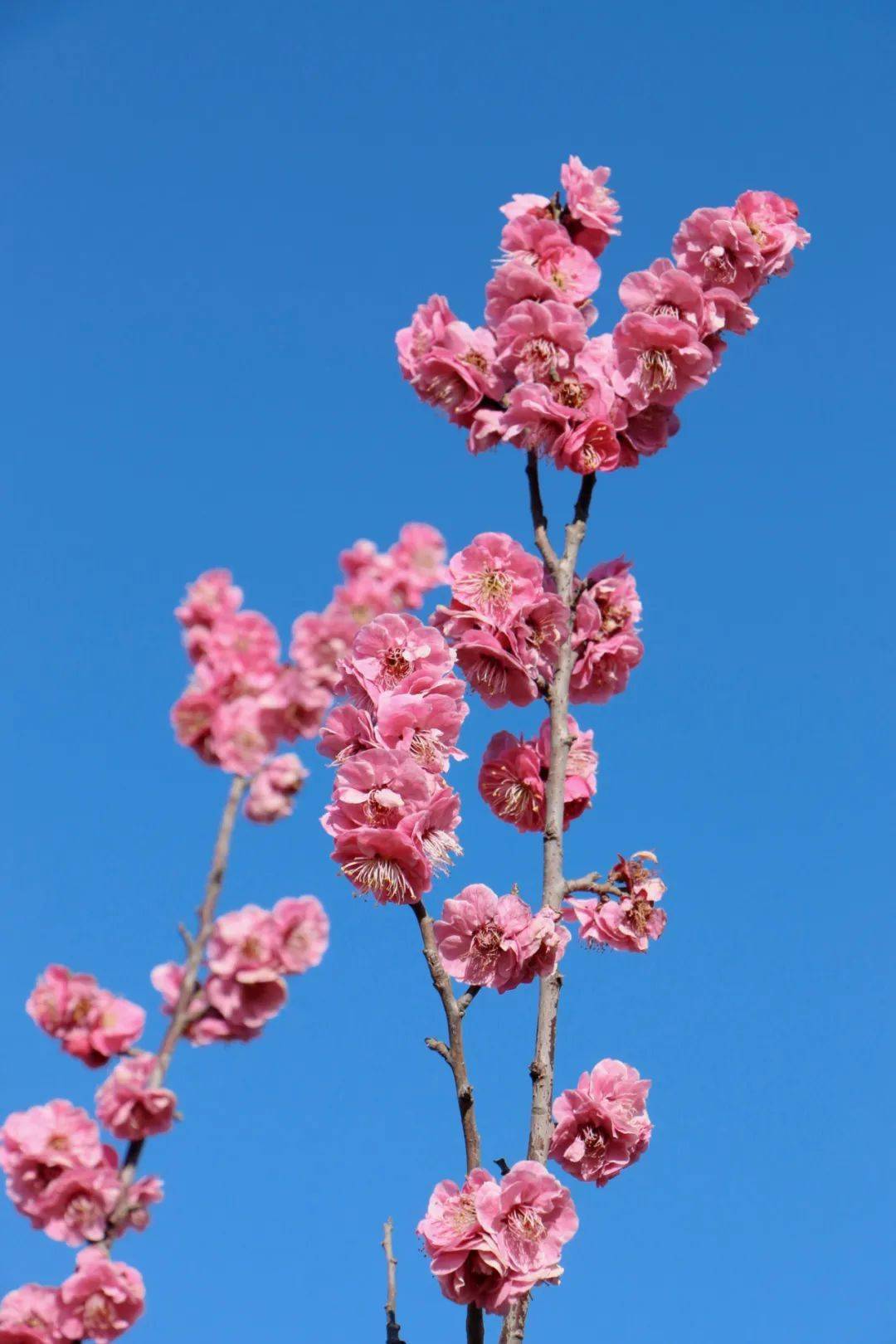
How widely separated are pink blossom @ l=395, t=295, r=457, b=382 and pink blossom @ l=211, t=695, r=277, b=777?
1889 millimetres

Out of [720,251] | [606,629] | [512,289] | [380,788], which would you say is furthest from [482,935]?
[720,251]

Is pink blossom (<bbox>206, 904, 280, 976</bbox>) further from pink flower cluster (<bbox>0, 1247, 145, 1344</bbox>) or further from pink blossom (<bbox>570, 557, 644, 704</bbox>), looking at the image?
pink blossom (<bbox>570, 557, 644, 704</bbox>)

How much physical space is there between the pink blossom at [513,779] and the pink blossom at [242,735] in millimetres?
1569

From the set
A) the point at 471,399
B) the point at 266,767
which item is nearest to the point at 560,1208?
the point at 266,767

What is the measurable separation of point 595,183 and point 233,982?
2616 millimetres

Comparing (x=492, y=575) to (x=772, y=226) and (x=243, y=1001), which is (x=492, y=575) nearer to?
(x=772, y=226)

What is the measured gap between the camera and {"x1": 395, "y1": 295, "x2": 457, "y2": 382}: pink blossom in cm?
368

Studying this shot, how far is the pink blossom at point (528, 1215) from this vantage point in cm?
274

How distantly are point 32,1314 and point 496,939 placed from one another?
1354 mm

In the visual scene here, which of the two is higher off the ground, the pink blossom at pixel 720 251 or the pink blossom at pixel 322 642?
the pink blossom at pixel 720 251

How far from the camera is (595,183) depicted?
148 inches

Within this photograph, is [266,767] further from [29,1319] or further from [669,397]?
[669,397]

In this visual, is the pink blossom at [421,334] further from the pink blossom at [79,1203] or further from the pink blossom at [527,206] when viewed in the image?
the pink blossom at [79,1203]

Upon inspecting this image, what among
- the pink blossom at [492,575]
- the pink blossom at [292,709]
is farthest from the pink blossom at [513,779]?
the pink blossom at [292,709]
